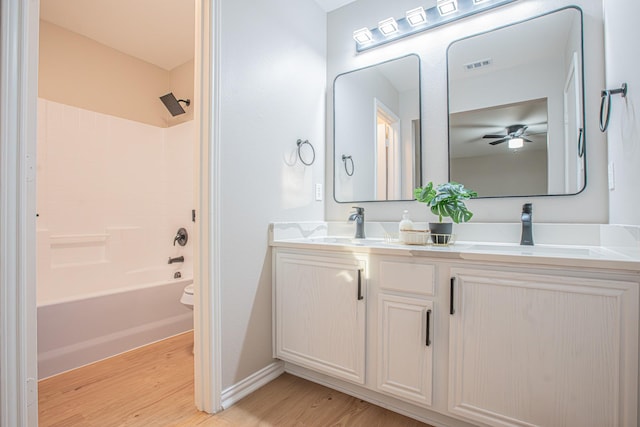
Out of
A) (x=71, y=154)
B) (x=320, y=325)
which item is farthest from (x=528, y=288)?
(x=71, y=154)

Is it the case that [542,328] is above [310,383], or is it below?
above

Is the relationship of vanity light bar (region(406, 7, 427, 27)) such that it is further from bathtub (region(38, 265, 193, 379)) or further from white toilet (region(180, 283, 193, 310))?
bathtub (region(38, 265, 193, 379))

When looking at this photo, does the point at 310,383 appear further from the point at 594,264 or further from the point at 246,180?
the point at 594,264

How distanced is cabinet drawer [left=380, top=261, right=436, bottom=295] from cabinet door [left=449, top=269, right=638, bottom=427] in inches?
4.2

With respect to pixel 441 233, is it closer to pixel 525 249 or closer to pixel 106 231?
pixel 525 249

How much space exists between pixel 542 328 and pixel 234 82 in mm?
1742

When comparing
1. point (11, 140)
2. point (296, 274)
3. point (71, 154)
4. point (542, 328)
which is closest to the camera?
point (11, 140)

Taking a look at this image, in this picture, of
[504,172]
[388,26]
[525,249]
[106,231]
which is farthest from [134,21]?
[525,249]

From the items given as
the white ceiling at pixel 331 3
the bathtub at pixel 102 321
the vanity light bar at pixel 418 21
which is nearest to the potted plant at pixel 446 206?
the vanity light bar at pixel 418 21

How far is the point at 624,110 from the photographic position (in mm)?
1218

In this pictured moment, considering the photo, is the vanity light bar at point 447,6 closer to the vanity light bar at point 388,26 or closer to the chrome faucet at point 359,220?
the vanity light bar at point 388,26

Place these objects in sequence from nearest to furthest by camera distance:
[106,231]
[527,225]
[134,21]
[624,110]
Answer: [624,110] → [527,225] → [134,21] → [106,231]

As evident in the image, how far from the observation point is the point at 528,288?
113 centimetres

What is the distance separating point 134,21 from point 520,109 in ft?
9.42
